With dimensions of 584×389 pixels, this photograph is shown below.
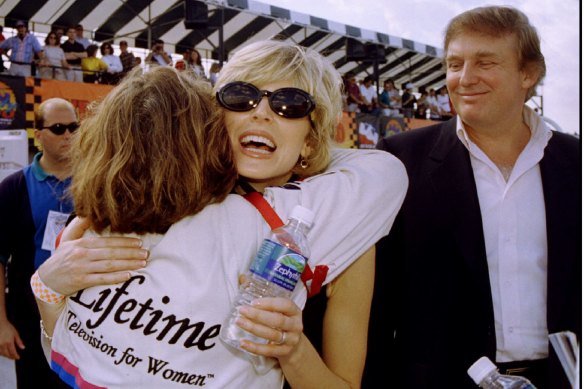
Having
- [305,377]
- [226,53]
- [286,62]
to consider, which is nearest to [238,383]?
[305,377]

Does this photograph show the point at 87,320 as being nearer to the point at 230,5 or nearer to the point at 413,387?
the point at 413,387

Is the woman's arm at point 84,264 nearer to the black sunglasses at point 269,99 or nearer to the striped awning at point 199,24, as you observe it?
the black sunglasses at point 269,99

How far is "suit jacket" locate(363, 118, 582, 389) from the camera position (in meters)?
1.96

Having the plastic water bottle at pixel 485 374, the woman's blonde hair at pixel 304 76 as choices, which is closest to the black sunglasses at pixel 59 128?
the woman's blonde hair at pixel 304 76

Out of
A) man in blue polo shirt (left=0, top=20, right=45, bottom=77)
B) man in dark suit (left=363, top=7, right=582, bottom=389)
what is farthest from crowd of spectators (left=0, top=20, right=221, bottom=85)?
man in dark suit (left=363, top=7, right=582, bottom=389)

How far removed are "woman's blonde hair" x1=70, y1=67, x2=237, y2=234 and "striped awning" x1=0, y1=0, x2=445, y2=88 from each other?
9273 mm

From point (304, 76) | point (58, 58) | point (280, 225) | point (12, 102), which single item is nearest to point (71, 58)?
point (58, 58)

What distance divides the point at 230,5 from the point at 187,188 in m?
11.0

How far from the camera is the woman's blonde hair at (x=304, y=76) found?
1554 millimetres

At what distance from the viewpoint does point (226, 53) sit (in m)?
15.3

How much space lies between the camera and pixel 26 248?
10.1ft

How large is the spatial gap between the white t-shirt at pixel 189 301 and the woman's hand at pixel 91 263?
2 centimetres

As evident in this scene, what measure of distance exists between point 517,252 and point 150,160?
153cm

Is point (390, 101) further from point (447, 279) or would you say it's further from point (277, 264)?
point (277, 264)
